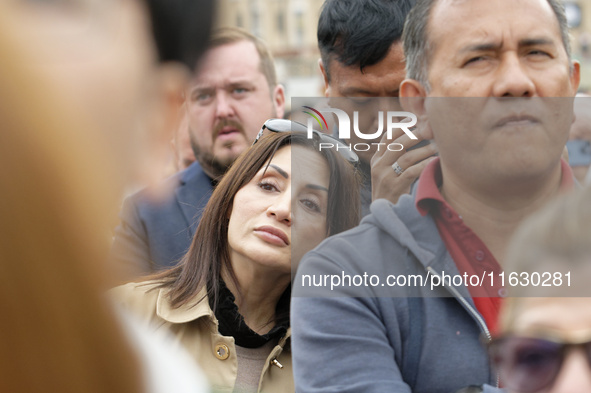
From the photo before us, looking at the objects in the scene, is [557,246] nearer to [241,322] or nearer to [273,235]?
[273,235]

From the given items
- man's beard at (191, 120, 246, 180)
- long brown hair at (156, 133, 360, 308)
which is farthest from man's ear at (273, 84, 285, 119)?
long brown hair at (156, 133, 360, 308)

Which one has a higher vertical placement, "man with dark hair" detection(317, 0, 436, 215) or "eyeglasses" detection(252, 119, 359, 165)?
"man with dark hair" detection(317, 0, 436, 215)

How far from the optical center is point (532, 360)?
1.31 m

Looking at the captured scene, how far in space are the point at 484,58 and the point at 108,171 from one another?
1.12m

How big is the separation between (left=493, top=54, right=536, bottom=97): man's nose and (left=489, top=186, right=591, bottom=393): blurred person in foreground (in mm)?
285

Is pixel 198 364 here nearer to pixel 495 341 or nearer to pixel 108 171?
pixel 495 341

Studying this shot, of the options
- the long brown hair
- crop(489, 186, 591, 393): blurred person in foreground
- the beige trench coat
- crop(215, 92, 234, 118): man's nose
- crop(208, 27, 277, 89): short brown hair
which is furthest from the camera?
crop(208, 27, 277, 89): short brown hair

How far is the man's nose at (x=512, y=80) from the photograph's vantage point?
161 centimetres

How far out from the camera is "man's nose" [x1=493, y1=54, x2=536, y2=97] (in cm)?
161

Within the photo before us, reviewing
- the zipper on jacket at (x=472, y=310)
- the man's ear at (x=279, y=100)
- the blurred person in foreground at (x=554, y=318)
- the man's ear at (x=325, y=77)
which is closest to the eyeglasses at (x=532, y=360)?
the blurred person in foreground at (x=554, y=318)

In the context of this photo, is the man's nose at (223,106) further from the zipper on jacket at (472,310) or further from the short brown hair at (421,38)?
the zipper on jacket at (472,310)

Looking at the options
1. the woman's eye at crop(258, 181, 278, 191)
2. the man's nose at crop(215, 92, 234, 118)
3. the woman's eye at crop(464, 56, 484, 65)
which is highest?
the woman's eye at crop(464, 56, 484, 65)

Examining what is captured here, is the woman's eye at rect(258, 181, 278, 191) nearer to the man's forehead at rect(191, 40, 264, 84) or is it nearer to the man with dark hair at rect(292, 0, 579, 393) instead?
the man with dark hair at rect(292, 0, 579, 393)

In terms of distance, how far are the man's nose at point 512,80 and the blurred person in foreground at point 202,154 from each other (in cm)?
79
